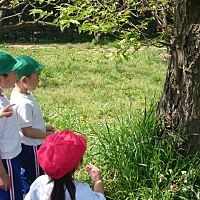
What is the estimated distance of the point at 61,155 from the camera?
2.35 metres

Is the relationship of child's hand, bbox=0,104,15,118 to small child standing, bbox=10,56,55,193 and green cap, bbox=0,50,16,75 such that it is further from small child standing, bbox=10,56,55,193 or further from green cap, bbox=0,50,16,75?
small child standing, bbox=10,56,55,193

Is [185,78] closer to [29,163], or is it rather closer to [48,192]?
[29,163]

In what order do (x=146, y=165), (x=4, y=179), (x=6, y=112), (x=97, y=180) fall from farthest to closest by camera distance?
(x=146, y=165) → (x=4, y=179) → (x=6, y=112) → (x=97, y=180)

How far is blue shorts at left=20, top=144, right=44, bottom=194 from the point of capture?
12.1 feet

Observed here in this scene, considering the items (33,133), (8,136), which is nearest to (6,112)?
(8,136)

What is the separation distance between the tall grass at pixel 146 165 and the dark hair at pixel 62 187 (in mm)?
1409

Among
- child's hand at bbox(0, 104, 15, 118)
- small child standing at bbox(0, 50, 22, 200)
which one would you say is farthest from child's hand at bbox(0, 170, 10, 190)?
child's hand at bbox(0, 104, 15, 118)

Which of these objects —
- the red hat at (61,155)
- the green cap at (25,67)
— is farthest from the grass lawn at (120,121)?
the red hat at (61,155)

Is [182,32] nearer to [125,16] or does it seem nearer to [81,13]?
[125,16]

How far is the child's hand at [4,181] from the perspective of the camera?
10.2ft

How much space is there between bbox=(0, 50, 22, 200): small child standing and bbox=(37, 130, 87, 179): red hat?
0.78 m

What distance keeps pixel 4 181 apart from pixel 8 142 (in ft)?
0.88

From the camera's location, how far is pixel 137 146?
4.04 m

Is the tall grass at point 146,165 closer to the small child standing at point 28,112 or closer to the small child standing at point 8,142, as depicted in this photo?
the small child standing at point 28,112
